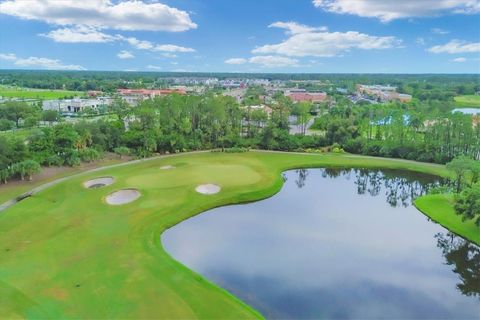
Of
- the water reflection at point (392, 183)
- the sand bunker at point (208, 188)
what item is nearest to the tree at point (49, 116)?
the sand bunker at point (208, 188)

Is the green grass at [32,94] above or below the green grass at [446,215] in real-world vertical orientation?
above

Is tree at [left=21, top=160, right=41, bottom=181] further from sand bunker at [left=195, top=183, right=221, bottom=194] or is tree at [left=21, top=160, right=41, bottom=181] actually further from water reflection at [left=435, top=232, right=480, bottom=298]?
water reflection at [left=435, top=232, right=480, bottom=298]

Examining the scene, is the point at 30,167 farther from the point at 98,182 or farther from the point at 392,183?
the point at 392,183

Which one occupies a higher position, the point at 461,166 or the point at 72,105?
the point at 72,105

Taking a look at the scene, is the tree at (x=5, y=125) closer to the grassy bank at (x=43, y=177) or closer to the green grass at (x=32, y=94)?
the grassy bank at (x=43, y=177)

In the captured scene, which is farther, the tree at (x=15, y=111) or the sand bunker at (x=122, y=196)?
the tree at (x=15, y=111)

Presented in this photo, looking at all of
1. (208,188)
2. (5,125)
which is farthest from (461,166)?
(5,125)

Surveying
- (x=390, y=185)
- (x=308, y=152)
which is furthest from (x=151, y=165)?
(x=390, y=185)

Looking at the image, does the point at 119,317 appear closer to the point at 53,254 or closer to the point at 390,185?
the point at 53,254
